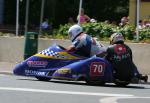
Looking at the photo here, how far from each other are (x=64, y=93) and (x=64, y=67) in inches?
113

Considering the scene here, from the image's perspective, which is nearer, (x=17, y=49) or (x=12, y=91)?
(x=12, y=91)

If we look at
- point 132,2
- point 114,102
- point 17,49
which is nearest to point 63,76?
point 114,102

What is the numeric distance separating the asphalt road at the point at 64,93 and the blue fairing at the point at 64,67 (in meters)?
0.26

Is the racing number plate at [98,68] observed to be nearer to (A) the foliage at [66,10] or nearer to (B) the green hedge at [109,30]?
(B) the green hedge at [109,30]

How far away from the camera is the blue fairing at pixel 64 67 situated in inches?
678

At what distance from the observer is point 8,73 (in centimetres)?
2097

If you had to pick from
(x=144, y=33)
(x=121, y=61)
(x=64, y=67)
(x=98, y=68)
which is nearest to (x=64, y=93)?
(x=98, y=68)

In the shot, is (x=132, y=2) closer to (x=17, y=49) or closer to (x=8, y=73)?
(x=17, y=49)

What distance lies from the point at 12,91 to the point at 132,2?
19581mm

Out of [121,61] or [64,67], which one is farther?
[64,67]

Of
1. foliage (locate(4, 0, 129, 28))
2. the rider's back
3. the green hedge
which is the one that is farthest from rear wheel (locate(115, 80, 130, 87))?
foliage (locate(4, 0, 129, 28))

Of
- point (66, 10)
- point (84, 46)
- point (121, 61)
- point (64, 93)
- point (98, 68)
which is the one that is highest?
point (66, 10)

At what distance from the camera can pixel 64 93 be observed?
14.7m

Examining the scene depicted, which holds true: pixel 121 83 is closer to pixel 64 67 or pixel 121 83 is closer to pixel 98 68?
pixel 98 68
